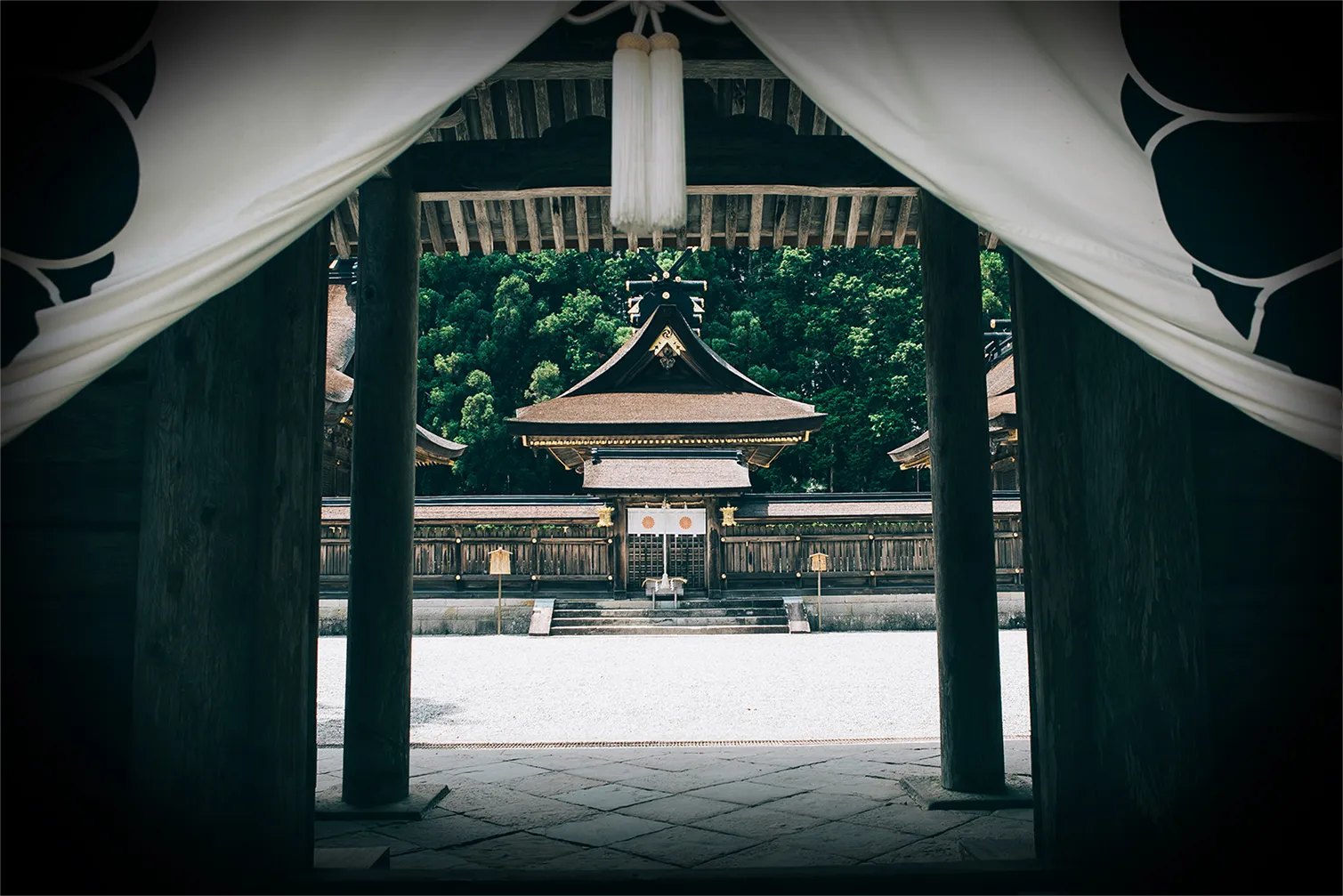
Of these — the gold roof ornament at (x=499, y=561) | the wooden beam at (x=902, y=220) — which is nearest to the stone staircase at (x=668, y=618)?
the gold roof ornament at (x=499, y=561)

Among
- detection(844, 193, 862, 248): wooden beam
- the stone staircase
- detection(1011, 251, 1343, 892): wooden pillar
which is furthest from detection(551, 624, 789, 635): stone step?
detection(1011, 251, 1343, 892): wooden pillar

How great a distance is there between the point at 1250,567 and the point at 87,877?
9.40 ft

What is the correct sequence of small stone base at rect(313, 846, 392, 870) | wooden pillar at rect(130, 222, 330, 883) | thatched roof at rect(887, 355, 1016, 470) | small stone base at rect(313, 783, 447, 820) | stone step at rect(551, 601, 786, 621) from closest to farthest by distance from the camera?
1. wooden pillar at rect(130, 222, 330, 883)
2. small stone base at rect(313, 846, 392, 870)
3. small stone base at rect(313, 783, 447, 820)
4. stone step at rect(551, 601, 786, 621)
5. thatched roof at rect(887, 355, 1016, 470)

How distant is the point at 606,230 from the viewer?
5.02m

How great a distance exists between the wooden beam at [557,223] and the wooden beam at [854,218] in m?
1.53

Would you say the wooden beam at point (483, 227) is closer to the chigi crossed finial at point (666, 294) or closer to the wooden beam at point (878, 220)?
the wooden beam at point (878, 220)

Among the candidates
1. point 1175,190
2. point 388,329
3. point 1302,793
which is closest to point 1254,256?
point 1175,190

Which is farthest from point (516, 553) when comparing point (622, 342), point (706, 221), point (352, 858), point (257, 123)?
point (257, 123)

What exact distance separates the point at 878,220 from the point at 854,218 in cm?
21

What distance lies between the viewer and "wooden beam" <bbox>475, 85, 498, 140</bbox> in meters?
4.05

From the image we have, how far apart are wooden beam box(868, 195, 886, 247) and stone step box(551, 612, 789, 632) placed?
11765 mm

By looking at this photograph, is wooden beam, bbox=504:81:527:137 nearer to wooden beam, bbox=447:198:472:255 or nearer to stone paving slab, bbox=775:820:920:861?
wooden beam, bbox=447:198:472:255

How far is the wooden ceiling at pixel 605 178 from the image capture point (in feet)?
11.3

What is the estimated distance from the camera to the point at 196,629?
7.38 feet
